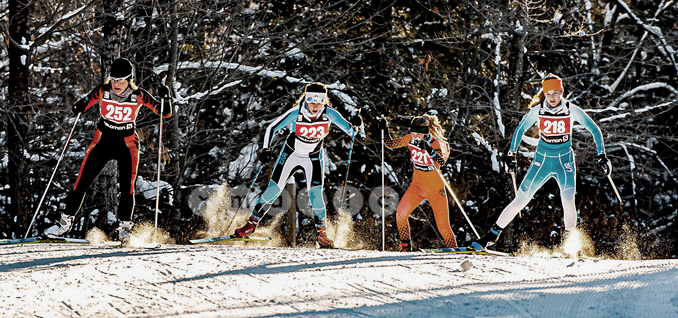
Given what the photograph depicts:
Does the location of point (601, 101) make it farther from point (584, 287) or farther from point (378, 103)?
point (584, 287)

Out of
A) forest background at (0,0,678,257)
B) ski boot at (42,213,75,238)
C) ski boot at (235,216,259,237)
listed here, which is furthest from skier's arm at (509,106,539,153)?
ski boot at (42,213,75,238)

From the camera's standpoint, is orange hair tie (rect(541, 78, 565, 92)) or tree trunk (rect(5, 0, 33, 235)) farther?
tree trunk (rect(5, 0, 33, 235))

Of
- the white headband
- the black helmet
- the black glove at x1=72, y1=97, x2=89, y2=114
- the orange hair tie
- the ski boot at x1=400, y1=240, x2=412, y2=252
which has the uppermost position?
the black helmet

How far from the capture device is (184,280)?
5.77 metres

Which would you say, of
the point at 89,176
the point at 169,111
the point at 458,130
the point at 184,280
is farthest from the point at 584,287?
the point at 458,130

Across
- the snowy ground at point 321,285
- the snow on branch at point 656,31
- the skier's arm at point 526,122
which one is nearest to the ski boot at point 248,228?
the snowy ground at point 321,285

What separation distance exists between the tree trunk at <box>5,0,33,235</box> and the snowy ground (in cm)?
451

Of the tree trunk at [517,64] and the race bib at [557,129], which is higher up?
the tree trunk at [517,64]

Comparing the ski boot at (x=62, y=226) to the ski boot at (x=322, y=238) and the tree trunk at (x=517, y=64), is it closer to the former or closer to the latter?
the ski boot at (x=322, y=238)

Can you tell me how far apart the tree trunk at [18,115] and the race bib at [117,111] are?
3767mm

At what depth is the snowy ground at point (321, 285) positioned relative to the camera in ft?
15.6

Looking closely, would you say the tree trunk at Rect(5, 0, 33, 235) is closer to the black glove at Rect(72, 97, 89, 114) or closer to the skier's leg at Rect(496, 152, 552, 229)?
the black glove at Rect(72, 97, 89, 114)

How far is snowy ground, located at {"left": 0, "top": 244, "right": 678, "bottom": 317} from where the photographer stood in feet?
15.6

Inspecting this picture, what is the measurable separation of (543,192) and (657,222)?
13.3 ft
